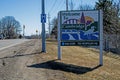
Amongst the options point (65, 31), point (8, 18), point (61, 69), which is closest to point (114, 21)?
point (65, 31)

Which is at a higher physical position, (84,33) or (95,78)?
(84,33)

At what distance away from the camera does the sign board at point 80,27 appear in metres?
16.3

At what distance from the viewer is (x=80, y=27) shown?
1644cm

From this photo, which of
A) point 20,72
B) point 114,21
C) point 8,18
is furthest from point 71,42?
point 8,18

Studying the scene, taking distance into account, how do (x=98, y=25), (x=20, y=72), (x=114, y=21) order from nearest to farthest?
(x=20, y=72)
(x=98, y=25)
(x=114, y=21)

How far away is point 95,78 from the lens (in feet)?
38.3

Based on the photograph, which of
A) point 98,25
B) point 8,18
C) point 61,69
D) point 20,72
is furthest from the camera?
point 8,18

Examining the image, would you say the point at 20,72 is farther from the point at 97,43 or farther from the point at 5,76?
the point at 97,43

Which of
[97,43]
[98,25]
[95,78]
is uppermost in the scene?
[98,25]

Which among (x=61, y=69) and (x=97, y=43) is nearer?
(x=61, y=69)

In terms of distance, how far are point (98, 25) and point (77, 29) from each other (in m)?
1.20

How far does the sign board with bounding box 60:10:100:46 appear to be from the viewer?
16.3 m

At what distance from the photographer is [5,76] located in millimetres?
11250

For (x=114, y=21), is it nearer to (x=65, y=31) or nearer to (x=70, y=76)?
(x=65, y=31)
